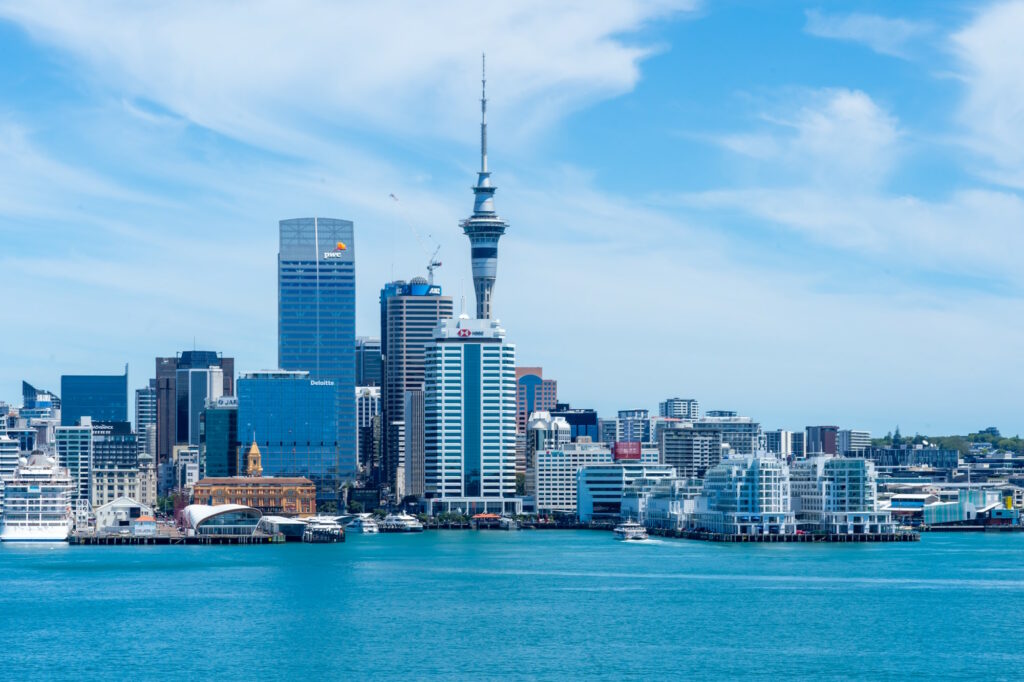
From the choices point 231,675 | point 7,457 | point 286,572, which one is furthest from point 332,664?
point 7,457

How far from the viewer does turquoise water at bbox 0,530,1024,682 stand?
81312 mm

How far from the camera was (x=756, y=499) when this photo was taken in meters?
181

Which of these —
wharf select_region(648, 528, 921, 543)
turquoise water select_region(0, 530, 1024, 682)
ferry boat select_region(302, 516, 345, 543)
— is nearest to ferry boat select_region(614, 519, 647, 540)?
wharf select_region(648, 528, 921, 543)

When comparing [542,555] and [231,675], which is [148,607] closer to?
[231,675]

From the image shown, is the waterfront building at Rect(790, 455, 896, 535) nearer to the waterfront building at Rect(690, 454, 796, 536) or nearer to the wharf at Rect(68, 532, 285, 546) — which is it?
the waterfront building at Rect(690, 454, 796, 536)

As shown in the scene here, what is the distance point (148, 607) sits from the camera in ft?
347

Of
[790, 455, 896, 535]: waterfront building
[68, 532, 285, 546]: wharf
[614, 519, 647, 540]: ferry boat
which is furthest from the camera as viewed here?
[614, 519, 647, 540]: ferry boat

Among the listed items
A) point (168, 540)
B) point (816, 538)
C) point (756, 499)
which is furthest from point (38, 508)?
point (816, 538)

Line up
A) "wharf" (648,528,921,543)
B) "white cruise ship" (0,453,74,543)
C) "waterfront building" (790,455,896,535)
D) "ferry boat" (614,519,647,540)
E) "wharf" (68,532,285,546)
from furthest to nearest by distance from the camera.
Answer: "ferry boat" (614,519,647,540)
"wharf" (68,532,285,546)
"waterfront building" (790,455,896,535)
"white cruise ship" (0,453,74,543)
"wharf" (648,528,921,543)

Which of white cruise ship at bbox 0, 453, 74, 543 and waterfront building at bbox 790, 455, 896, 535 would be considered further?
waterfront building at bbox 790, 455, 896, 535

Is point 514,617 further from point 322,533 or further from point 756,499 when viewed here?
point 322,533

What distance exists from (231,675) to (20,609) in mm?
31097

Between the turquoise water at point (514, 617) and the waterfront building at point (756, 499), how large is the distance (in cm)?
2734

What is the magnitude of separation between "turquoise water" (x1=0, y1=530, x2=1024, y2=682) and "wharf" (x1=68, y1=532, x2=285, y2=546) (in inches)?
1289
